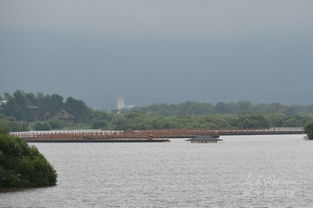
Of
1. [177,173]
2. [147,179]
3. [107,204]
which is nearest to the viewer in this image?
[107,204]

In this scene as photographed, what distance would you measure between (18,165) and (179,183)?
1469cm

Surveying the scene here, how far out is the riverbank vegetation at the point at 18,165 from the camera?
74.5 meters

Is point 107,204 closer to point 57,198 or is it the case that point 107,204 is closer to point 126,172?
point 57,198

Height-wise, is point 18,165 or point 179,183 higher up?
point 18,165

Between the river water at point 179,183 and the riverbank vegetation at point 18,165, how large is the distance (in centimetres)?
120

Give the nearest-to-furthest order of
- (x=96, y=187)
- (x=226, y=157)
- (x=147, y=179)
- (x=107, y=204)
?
(x=107, y=204) < (x=96, y=187) < (x=147, y=179) < (x=226, y=157)

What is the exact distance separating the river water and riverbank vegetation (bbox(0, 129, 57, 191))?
3.93 ft

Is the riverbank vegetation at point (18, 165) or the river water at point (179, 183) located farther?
the riverbank vegetation at point (18, 165)

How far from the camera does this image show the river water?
68.7m

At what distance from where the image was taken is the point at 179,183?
82.7 metres

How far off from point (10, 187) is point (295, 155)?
5656 centimetres

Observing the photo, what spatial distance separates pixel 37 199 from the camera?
70.1m

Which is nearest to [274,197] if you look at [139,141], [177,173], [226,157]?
[177,173]

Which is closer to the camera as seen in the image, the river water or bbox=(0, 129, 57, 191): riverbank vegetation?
the river water
